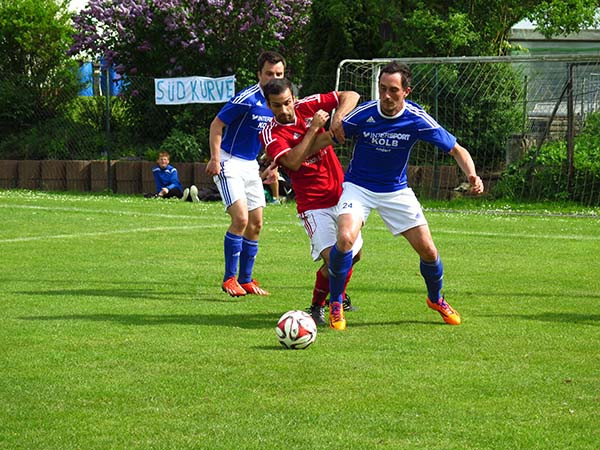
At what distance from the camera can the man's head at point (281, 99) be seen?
8.81m

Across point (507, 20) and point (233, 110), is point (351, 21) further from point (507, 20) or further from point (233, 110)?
point (233, 110)

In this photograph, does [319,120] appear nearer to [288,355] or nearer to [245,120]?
[288,355]

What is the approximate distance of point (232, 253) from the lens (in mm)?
10664

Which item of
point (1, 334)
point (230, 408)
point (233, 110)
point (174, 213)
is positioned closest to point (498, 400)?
point (230, 408)

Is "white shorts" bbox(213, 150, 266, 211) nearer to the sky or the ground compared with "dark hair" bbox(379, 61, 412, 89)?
nearer to the ground

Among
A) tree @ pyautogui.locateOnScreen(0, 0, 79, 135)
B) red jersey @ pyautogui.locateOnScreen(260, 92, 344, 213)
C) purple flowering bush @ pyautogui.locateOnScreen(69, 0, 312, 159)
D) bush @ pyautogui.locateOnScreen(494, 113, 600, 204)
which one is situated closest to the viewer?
red jersey @ pyautogui.locateOnScreen(260, 92, 344, 213)

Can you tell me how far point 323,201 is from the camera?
919 centimetres

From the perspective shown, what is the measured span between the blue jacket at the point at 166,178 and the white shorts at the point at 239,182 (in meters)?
13.3

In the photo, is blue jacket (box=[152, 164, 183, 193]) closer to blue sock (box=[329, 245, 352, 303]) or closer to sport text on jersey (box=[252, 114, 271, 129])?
sport text on jersey (box=[252, 114, 271, 129])

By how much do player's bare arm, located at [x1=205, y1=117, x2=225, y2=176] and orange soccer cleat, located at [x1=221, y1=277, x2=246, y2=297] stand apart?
→ 95 centimetres

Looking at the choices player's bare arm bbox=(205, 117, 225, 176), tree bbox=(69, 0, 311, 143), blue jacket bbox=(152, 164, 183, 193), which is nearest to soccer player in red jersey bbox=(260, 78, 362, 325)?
player's bare arm bbox=(205, 117, 225, 176)

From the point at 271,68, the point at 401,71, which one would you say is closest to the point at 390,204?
the point at 401,71

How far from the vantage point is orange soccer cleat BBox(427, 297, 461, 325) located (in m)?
8.74

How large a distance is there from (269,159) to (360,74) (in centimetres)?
1504
